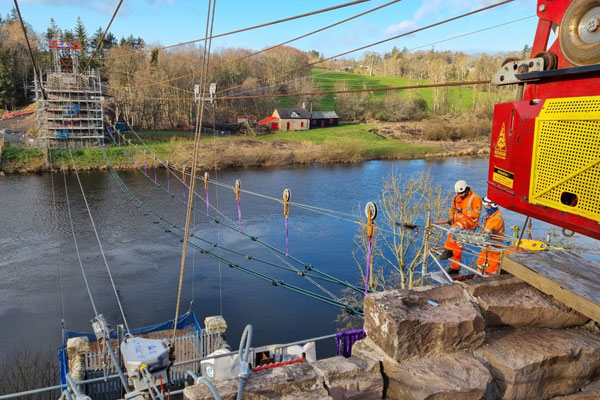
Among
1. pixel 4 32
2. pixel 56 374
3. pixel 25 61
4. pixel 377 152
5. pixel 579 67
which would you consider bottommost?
pixel 56 374

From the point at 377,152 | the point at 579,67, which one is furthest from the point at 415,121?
the point at 579,67

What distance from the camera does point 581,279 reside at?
413 centimetres

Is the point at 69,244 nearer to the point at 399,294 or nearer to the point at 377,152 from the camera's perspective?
the point at 399,294

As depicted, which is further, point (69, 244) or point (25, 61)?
point (25, 61)

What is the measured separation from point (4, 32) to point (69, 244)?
207 feet

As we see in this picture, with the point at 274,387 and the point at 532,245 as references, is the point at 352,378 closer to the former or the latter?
the point at 274,387

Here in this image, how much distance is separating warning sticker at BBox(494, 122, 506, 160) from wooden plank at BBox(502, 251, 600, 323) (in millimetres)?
1102

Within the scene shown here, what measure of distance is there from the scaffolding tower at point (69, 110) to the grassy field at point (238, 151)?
5.85 ft

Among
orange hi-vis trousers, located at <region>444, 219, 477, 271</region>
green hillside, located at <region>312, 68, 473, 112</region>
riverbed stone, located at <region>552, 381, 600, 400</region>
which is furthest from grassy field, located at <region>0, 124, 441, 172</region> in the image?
riverbed stone, located at <region>552, 381, 600, 400</region>

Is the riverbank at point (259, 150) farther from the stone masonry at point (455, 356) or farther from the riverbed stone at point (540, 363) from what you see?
the riverbed stone at point (540, 363)

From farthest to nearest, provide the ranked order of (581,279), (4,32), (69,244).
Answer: (4,32) → (69,244) → (581,279)

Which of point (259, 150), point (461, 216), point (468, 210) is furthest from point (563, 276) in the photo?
point (259, 150)

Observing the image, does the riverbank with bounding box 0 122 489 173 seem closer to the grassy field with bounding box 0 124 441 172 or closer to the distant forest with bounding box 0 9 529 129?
the grassy field with bounding box 0 124 441 172

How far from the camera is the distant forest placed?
58.9 meters
